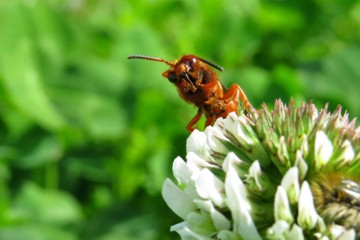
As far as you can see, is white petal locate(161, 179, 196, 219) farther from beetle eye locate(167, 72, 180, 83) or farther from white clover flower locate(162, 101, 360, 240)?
beetle eye locate(167, 72, 180, 83)

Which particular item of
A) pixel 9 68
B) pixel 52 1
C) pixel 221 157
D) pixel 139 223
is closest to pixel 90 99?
pixel 9 68

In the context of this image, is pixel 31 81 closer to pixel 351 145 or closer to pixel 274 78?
pixel 274 78

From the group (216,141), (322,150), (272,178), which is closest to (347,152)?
(322,150)

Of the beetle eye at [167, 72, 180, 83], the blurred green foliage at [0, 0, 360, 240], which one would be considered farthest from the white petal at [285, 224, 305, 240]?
the blurred green foliage at [0, 0, 360, 240]

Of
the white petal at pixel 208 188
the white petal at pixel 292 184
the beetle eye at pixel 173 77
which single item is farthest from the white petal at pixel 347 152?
the beetle eye at pixel 173 77

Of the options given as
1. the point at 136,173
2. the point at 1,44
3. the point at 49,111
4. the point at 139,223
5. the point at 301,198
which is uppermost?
the point at 1,44

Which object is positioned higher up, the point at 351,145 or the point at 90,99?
the point at 90,99
